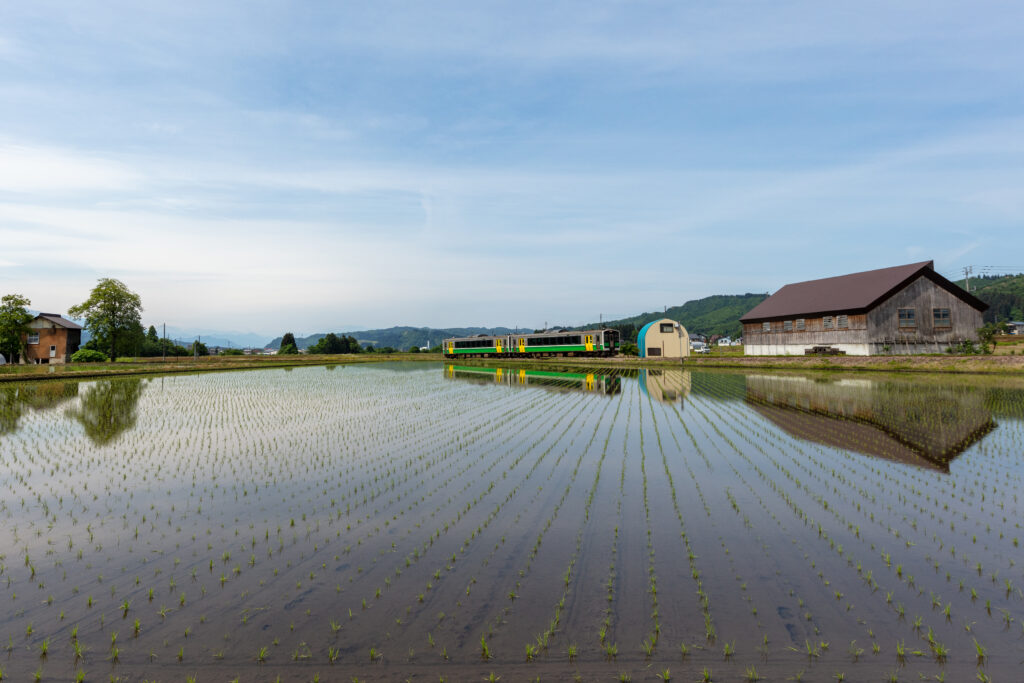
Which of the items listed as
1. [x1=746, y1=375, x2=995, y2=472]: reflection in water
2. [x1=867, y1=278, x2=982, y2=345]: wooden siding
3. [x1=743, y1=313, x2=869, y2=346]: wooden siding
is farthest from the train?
[x1=746, y1=375, x2=995, y2=472]: reflection in water

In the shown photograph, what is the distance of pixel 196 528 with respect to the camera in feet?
27.9

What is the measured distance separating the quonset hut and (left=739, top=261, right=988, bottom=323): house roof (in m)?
6.84

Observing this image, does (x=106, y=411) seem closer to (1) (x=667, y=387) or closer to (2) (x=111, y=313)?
(1) (x=667, y=387)

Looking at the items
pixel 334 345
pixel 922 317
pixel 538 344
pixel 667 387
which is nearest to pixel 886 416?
pixel 667 387

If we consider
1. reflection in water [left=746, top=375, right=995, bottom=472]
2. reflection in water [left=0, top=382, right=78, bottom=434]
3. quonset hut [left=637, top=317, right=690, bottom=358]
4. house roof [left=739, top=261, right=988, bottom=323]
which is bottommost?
reflection in water [left=746, top=375, right=995, bottom=472]

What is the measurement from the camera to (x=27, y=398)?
27.6m

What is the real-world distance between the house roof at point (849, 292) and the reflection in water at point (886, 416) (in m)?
14.7

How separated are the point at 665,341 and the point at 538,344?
1626cm

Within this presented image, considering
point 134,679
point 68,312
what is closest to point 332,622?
point 134,679

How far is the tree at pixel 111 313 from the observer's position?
2275 inches

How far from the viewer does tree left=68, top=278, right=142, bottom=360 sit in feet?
190

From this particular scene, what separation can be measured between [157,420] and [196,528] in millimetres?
14550

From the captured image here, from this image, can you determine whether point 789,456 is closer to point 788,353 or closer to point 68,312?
point 788,353

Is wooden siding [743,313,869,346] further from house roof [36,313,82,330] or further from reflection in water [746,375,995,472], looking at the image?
house roof [36,313,82,330]
